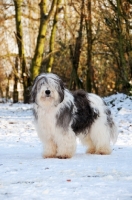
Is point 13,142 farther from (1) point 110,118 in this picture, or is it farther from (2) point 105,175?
(2) point 105,175

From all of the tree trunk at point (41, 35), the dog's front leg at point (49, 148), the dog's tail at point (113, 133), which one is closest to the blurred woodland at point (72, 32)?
the tree trunk at point (41, 35)

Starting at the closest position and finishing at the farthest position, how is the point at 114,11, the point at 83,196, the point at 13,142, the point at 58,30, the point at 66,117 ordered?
the point at 83,196
the point at 66,117
the point at 13,142
the point at 114,11
the point at 58,30

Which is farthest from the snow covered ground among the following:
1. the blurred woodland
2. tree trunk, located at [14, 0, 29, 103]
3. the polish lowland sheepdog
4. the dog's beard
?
tree trunk, located at [14, 0, 29, 103]

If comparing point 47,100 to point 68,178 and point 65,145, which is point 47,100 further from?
point 68,178

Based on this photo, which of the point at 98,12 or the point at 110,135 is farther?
the point at 98,12

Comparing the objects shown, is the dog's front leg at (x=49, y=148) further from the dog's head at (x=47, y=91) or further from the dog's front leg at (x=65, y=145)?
the dog's head at (x=47, y=91)

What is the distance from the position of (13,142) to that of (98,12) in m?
13.9

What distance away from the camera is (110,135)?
817cm

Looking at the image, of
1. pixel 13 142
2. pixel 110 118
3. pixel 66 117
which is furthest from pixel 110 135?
pixel 13 142

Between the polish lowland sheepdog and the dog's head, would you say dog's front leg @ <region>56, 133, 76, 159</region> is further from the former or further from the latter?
the dog's head

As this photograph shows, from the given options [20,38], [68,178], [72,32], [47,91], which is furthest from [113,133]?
[20,38]

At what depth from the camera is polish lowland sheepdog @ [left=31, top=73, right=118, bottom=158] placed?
7.24m

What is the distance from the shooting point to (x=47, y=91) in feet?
23.3

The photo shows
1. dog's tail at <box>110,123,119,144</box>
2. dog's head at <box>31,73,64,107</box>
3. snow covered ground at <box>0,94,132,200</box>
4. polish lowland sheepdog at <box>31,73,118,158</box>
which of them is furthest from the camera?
dog's tail at <box>110,123,119,144</box>
